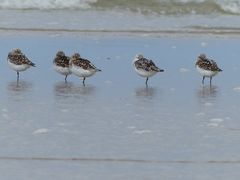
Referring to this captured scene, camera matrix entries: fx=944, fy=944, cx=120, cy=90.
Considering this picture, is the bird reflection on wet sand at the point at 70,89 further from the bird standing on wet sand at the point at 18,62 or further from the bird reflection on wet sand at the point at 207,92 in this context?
the bird reflection on wet sand at the point at 207,92

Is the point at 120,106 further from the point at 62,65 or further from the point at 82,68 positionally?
the point at 62,65

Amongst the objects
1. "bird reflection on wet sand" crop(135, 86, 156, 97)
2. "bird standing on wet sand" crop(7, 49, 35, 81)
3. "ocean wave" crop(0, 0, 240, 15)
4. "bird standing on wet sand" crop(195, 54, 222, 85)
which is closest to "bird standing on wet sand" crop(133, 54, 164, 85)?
"bird reflection on wet sand" crop(135, 86, 156, 97)

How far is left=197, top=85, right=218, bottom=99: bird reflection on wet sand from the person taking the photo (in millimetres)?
11711

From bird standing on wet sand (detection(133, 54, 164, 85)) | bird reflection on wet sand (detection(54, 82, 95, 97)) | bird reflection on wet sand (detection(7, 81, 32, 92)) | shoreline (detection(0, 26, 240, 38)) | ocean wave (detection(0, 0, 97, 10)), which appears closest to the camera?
bird reflection on wet sand (detection(54, 82, 95, 97))

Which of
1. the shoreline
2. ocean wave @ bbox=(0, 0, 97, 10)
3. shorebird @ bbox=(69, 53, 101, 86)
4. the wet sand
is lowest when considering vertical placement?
the wet sand

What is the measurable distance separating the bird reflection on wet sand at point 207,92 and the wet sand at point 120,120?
0.01 meters

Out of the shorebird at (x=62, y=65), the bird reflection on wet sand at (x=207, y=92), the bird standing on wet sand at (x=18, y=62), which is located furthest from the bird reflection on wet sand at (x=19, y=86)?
the bird reflection on wet sand at (x=207, y=92)

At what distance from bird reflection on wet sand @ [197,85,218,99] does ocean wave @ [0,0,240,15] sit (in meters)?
10.6

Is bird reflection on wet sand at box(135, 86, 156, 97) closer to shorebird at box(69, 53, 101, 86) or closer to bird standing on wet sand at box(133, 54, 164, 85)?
bird standing on wet sand at box(133, 54, 164, 85)

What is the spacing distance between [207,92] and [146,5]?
12260mm

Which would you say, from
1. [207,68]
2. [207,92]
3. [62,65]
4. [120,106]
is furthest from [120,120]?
[62,65]

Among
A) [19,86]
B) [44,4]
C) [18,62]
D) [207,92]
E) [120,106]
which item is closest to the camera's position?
[120,106]

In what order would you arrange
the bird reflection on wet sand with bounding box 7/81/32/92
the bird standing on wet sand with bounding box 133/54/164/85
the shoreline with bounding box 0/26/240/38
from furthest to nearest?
the shoreline with bounding box 0/26/240/38 < the bird standing on wet sand with bounding box 133/54/164/85 < the bird reflection on wet sand with bounding box 7/81/32/92

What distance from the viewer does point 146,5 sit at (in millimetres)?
24109
